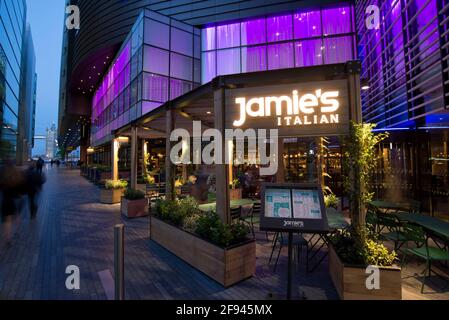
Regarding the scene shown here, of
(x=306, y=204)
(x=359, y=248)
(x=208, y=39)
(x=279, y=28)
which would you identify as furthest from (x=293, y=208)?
(x=208, y=39)

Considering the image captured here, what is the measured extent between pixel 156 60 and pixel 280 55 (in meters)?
8.48

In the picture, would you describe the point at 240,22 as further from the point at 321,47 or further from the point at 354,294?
the point at 354,294

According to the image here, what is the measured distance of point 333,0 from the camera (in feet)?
49.9

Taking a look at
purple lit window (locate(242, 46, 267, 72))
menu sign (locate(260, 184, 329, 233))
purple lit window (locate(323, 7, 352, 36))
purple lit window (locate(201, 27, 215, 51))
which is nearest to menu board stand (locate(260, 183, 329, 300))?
menu sign (locate(260, 184, 329, 233))

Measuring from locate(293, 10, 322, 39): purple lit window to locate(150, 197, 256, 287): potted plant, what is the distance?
15.7m

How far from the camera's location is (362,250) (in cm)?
329

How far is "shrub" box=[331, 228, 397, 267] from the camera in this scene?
125 inches

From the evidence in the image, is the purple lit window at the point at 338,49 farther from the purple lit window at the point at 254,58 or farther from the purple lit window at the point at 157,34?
Answer: the purple lit window at the point at 157,34

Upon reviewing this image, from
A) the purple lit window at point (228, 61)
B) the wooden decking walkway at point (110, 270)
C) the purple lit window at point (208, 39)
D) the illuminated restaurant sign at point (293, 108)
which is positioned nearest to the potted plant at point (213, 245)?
the wooden decking walkway at point (110, 270)

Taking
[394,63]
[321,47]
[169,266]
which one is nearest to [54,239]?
[169,266]

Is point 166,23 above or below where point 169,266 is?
above

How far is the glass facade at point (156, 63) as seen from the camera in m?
15.9

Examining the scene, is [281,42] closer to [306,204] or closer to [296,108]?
[296,108]

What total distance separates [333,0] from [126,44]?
607 inches
